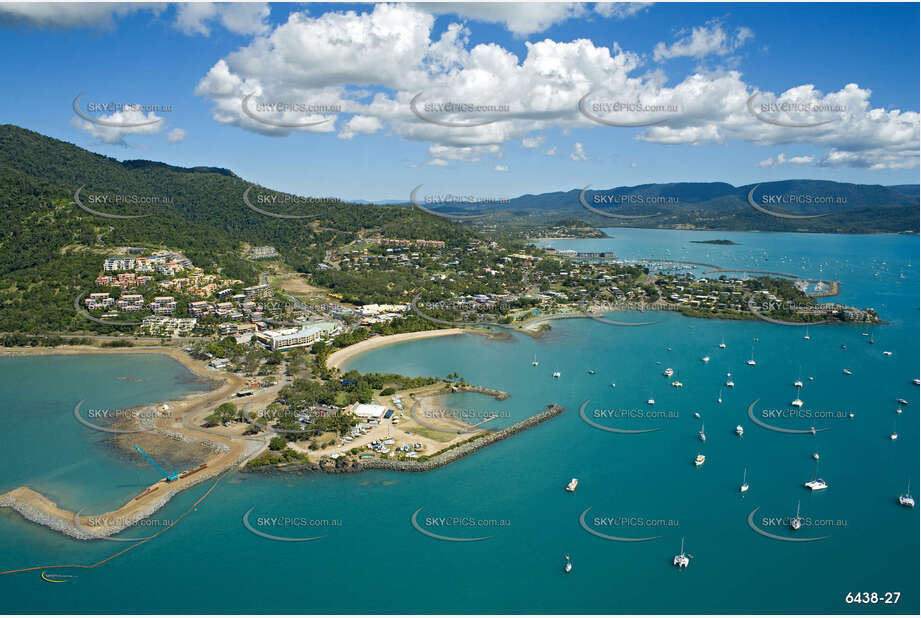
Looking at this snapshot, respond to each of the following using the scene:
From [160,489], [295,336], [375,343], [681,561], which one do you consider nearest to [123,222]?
[295,336]

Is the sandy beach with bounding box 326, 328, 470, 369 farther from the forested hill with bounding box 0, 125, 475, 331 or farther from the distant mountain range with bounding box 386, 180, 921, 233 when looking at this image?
the distant mountain range with bounding box 386, 180, 921, 233

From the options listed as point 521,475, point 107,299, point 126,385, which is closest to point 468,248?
point 107,299

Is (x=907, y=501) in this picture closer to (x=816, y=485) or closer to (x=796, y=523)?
(x=816, y=485)

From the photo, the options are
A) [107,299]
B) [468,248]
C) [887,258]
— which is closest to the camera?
[107,299]

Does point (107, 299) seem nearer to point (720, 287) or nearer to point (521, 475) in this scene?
point (521, 475)

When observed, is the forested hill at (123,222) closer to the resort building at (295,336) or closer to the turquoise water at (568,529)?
the resort building at (295,336)

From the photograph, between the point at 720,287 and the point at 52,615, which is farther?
the point at 720,287

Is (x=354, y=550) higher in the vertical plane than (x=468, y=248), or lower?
lower

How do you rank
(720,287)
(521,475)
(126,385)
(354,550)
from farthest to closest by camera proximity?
1. (720,287)
2. (126,385)
3. (521,475)
4. (354,550)
